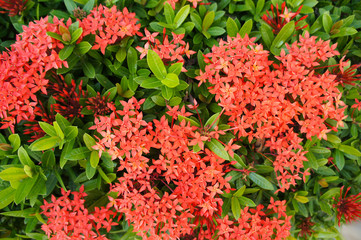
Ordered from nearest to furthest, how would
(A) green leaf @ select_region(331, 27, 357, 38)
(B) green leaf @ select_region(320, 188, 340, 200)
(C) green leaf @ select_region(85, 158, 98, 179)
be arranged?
1. (C) green leaf @ select_region(85, 158, 98, 179)
2. (A) green leaf @ select_region(331, 27, 357, 38)
3. (B) green leaf @ select_region(320, 188, 340, 200)

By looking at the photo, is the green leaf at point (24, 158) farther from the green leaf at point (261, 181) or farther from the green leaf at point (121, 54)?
the green leaf at point (261, 181)

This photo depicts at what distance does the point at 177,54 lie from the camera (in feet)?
4.69

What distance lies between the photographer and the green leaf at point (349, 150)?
1.78 metres

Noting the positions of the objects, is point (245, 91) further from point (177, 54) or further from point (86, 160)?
point (86, 160)

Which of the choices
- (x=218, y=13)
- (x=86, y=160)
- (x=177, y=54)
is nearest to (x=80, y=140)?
(x=86, y=160)

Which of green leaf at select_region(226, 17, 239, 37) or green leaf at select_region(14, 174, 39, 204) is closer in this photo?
green leaf at select_region(14, 174, 39, 204)

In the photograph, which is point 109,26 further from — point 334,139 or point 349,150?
point 349,150

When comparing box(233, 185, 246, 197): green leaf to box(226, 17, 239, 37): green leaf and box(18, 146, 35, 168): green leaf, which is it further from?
box(18, 146, 35, 168): green leaf

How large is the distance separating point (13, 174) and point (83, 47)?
76 cm

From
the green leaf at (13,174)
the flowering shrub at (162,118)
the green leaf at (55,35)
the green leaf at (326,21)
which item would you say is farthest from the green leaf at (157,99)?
the green leaf at (326,21)

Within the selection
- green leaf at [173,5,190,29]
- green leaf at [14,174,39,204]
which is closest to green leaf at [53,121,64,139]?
green leaf at [14,174,39,204]

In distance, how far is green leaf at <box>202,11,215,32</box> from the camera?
1672mm

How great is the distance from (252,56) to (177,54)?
15.4 inches

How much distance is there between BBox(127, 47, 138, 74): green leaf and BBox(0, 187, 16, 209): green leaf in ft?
A: 3.06
